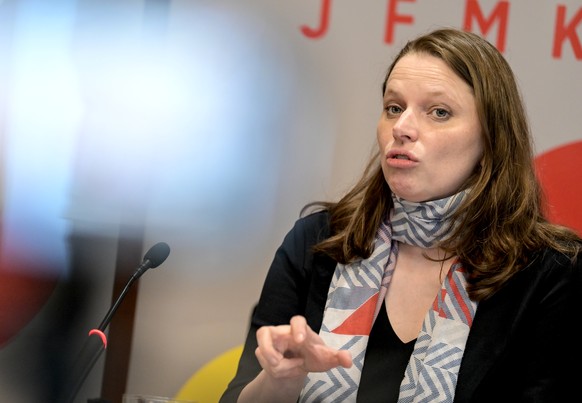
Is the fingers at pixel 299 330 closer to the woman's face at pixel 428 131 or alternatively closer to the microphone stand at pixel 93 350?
the microphone stand at pixel 93 350

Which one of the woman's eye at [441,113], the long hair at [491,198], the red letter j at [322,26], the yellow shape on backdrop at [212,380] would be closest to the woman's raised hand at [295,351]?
the long hair at [491,198]

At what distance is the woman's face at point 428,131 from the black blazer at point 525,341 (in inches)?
9.4

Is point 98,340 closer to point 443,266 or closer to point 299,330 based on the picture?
point 299,330

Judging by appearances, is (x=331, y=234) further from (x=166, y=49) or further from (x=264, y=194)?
(x=166, y=49)

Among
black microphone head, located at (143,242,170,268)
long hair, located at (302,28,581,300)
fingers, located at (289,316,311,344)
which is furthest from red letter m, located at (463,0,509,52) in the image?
fingers, located at (289,316,311,344)

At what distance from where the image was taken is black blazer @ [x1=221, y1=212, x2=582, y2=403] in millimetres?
1564

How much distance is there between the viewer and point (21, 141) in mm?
2383

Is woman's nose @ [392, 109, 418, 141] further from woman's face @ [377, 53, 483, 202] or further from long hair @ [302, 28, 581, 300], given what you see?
long hair @ [302, 28, 581, 300]

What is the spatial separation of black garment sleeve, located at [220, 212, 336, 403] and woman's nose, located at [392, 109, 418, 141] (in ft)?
0.96

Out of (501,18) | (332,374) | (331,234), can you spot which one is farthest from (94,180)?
(501,18)

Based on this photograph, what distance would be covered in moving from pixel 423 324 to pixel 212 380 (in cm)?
73

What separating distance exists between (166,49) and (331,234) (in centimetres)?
90

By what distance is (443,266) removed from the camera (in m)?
1.72

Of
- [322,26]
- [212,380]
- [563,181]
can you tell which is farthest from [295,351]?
[563,181]
